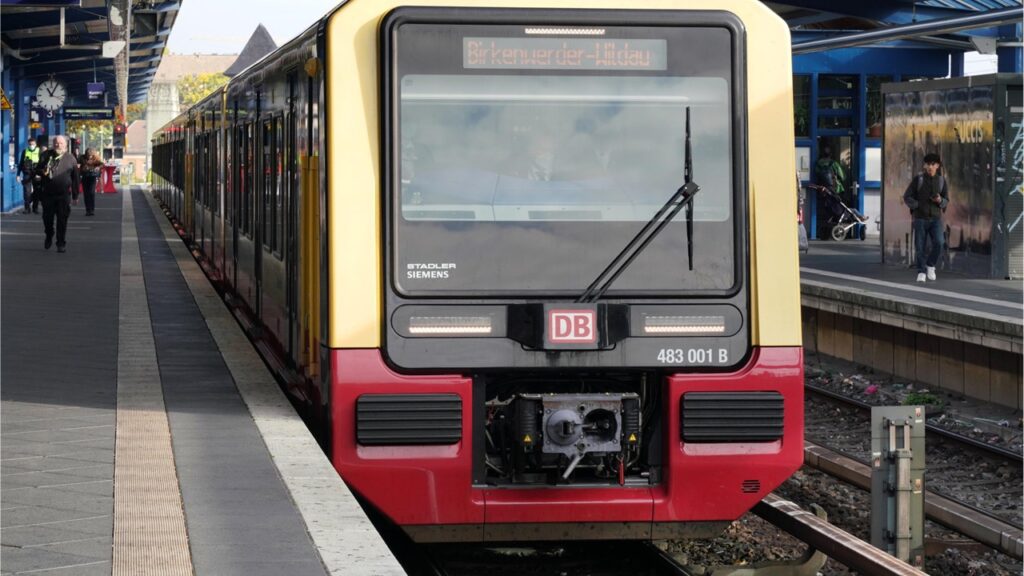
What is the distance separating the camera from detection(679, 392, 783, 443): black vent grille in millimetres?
7391

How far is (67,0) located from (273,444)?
20.5m

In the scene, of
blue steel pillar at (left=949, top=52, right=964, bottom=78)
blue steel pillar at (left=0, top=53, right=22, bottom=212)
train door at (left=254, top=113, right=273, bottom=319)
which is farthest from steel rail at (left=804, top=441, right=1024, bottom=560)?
blue steel pillar at (left=0, top=53, right=22, bottom=212)

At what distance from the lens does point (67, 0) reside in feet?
86.9

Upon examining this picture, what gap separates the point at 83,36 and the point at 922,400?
26.8 meters

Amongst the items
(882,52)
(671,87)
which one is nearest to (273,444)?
(671,87)

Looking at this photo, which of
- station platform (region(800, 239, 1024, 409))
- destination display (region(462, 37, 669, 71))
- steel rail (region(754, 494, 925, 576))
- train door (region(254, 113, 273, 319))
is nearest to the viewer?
destination display (region(462, 37, 669, 71))

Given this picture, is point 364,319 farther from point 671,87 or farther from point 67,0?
point 67,0

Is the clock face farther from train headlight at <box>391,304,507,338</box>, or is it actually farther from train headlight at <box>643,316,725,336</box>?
train headlight at <box>643,316,725,336</box>

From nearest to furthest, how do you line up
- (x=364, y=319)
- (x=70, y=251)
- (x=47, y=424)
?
(x=364, y=319) → (x=47, y=424) → (x=70, y=251)

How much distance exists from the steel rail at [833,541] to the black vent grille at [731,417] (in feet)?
2.33

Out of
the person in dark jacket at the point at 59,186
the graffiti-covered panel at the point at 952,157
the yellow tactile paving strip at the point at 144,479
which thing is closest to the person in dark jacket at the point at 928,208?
the graffiti-covered panel at the point at 952,157

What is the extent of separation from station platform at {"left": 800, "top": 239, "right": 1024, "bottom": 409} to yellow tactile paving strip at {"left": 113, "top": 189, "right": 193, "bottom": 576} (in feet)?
22.4

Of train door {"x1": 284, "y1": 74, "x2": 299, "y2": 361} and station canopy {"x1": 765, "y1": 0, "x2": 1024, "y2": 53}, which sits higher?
station canopy {"x1": 765, "y1": 0, "x2": 1024, "y2": 53}

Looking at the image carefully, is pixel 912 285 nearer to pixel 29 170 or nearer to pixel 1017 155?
pixel 1017 155
